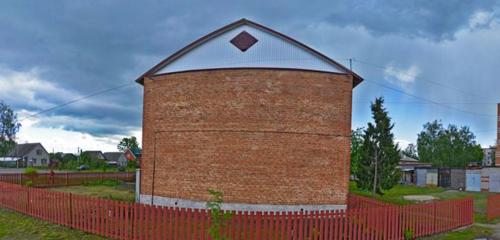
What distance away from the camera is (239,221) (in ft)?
32.3

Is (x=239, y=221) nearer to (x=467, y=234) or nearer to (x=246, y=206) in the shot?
(x=246, y=206)

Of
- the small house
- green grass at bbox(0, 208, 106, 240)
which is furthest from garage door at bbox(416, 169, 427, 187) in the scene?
the small house

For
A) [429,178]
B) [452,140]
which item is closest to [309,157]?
[429,178]

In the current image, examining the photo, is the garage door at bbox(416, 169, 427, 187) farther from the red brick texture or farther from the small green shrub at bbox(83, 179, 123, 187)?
the red brick texture

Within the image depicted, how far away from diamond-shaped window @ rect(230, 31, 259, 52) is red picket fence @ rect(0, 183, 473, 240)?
7.78 meters

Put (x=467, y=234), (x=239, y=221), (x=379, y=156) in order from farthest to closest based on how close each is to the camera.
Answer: (x=379, y=156), (x=467, y=234), (x=239, y=221)

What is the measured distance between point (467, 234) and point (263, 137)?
317 inches

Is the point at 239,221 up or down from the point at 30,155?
up

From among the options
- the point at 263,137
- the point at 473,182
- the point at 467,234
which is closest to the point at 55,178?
the point at 263,137

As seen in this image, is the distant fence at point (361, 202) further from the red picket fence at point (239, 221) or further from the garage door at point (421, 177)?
the garage door at point (421, 177)

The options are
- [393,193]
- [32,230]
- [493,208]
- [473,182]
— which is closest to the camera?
[32,230]

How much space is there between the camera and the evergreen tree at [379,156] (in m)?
24.1

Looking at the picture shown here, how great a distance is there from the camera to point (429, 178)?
52.3 metres

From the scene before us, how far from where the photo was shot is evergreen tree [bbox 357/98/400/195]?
24.1 m
